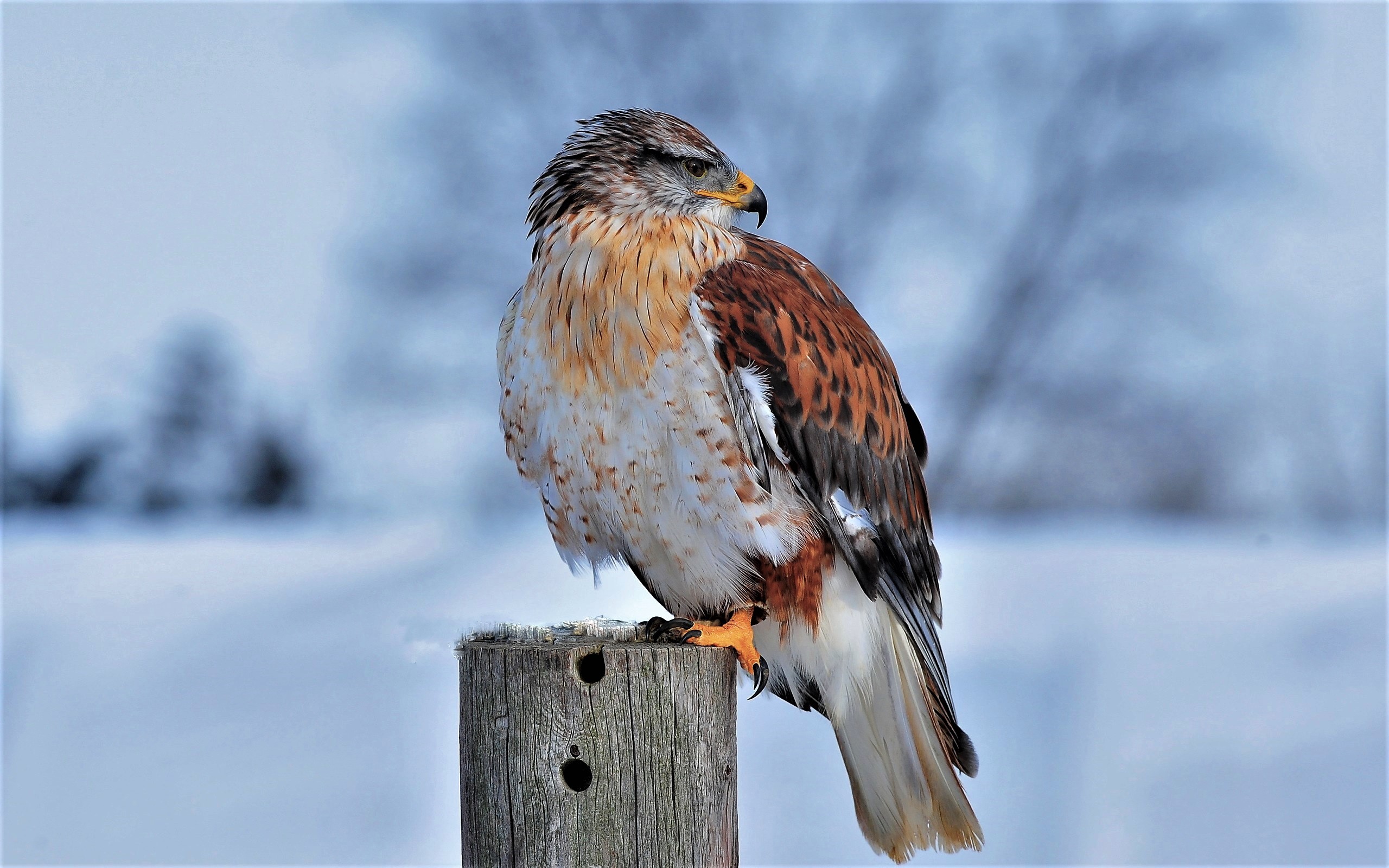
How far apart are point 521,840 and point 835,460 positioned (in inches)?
47.6

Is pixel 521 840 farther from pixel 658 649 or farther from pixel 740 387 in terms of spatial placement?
pixel 740 387

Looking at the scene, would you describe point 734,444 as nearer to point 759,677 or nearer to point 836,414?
point 836,414

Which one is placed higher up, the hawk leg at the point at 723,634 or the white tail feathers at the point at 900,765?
the hawk leg at the point at 723,634

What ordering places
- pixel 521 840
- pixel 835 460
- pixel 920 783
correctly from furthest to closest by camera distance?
pixel 920 783, pixel 835 460, pixel 521 840

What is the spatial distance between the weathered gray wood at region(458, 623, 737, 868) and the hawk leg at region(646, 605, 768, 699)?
0.26m

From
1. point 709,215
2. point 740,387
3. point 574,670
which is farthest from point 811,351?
point 574,670

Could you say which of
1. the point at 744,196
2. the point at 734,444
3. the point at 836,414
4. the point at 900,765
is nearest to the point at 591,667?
the point at 734,444

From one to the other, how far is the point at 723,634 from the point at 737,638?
0.13 feet

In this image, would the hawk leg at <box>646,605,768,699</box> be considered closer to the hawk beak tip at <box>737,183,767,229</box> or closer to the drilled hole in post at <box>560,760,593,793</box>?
the drilled hole in post at <box>560,760,593,793</box>

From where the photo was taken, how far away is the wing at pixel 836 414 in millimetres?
2525

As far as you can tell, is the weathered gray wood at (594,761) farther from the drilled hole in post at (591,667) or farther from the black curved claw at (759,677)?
the black curved claw at (759,677)

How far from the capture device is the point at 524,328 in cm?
275

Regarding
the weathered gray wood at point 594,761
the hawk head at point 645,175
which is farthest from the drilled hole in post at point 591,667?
the hawk head at point 645,175

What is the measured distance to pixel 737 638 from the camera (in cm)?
258
